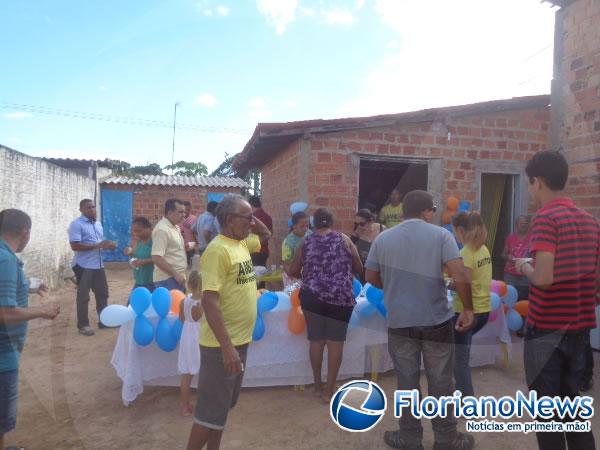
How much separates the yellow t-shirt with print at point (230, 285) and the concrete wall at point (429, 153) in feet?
11.3

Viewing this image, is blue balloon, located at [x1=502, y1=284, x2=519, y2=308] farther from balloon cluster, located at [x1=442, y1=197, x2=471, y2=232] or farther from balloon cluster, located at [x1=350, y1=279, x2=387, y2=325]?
balloon cluster, located at [x1=350, y1=279, x2=387, y2=325]

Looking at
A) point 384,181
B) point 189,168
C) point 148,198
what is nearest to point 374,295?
point 384,181

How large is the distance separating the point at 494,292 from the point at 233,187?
1214 cm

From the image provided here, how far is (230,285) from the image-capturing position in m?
2.51

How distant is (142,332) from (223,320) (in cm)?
173

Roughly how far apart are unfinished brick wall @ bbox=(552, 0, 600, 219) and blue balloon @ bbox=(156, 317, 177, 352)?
A: 4095mm

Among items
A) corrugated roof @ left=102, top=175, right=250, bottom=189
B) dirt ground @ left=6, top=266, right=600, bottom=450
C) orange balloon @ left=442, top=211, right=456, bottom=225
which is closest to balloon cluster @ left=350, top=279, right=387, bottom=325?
dirt ground @ left=6, top=266, right=600, bottom=450

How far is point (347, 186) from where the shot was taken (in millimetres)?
6098

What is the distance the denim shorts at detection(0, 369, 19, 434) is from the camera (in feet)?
8.19

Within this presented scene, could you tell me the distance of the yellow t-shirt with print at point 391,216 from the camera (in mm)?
6953

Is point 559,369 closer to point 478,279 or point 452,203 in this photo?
point 478,279

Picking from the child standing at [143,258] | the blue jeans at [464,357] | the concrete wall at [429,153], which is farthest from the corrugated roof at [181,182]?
the blue jeans at [464,357]

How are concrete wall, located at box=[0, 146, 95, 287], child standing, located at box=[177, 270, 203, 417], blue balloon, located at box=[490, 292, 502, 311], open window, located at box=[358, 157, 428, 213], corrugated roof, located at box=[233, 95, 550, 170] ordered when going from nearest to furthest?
child standing, located at box=[177, 270, 203, 417]
blue balloon, located at box=[490, 292, 502, 311]
corrugated roof, located at box=[233, 95, 550, 170]
concrete wall, located at box=[0, 146, 95, 287]
open window, located at box=[358, 157, 428, 213]

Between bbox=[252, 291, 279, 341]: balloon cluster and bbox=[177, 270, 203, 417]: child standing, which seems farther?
bbox=[252, 291, 279, 341]: balloon cluster
